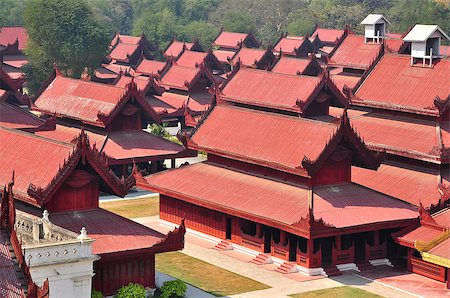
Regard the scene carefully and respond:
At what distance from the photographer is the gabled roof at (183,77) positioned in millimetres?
87750

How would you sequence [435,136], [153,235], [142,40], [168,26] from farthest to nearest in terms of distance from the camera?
[168,26] → [142,40] → [435,136] → [153,235]

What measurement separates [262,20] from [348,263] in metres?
134

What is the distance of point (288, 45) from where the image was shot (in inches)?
4835

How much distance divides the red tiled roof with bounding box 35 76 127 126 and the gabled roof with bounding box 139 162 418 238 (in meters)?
12.0

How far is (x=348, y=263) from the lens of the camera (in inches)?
1823

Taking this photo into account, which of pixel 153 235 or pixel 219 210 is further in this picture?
pixel 219 210

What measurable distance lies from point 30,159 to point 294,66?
45264 mm

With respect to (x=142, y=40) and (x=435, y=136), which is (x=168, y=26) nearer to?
(x=142, y=40)

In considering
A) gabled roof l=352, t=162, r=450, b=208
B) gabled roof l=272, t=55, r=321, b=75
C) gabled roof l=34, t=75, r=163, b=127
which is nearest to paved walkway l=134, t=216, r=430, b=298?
gabled roof l=352, t=162, r=450, b=208

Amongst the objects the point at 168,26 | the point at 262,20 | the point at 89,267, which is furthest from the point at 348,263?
the point at 262,20

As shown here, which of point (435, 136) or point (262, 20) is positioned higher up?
point (435, 136)

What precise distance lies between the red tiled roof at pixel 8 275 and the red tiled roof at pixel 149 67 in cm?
7721

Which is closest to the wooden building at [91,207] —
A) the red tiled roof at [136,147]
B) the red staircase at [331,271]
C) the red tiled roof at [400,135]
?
the red staircase at [331,271]

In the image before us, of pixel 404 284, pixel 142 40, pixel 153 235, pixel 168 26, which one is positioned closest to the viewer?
pixel 153 235
